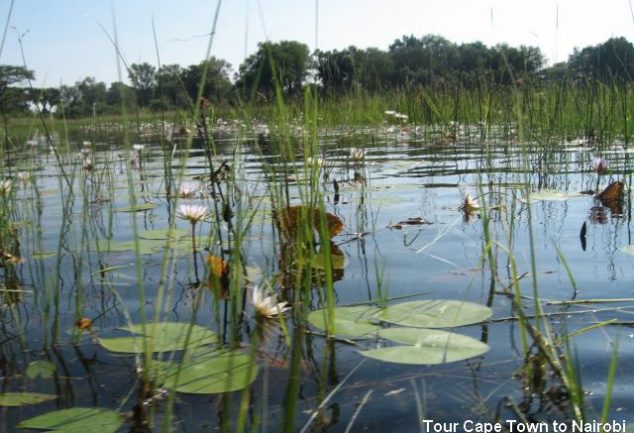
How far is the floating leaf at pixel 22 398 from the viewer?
3.40ft

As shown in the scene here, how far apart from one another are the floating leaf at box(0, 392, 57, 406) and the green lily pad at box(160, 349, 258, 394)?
7.8 inches

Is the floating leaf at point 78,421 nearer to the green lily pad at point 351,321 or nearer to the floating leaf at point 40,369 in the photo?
the floating leaf at point 40,369

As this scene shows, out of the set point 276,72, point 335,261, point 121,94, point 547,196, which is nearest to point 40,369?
point 121,94

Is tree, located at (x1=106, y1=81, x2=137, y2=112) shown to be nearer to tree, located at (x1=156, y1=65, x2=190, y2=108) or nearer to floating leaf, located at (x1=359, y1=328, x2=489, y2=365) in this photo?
tree, located at (x1=156, y1=65, x2=190, y2=108)

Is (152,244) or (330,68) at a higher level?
(330,68)

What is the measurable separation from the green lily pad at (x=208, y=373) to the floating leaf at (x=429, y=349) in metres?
0.22

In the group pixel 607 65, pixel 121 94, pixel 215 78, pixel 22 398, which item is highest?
pixel 607 65

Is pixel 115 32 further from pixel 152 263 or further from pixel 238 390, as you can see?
pixel 152 263

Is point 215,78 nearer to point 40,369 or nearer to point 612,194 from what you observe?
point 40,369

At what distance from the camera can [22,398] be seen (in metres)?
1.05

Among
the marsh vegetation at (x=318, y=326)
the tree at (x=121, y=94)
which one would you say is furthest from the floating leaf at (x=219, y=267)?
the tree at (x=121, y=94)

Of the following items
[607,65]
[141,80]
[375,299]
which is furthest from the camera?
[607,65]

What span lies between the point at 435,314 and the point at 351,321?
0.17 meters

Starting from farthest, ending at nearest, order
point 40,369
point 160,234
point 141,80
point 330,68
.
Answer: point 330,68 < point 141,80 < point 160,234 < point 40,369
